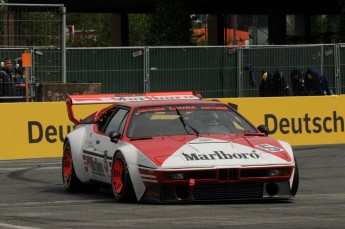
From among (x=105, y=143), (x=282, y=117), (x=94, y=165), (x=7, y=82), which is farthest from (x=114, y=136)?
(x=7, y=82)

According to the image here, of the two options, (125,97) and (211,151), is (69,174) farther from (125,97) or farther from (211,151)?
(211,151)

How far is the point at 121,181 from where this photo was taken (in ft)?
42.7

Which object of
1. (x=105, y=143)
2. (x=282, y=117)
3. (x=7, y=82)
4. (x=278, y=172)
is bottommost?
(x=278, y=172)

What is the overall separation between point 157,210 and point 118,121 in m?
2.43

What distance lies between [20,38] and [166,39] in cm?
1666

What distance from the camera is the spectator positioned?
80.9 ft

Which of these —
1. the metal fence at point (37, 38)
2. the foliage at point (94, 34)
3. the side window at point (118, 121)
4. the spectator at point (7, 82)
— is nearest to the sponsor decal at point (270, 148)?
the side window at point (118, 121)

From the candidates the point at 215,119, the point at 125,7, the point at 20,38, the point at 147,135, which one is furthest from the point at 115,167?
the point at 125,7

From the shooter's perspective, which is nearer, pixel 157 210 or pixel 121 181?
pixel 157 210

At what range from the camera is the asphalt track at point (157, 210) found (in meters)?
10.5

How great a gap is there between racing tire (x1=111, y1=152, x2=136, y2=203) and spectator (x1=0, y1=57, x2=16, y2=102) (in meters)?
11.7

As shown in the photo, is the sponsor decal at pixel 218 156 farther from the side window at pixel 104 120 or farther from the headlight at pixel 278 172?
the side window at pixel 104 120

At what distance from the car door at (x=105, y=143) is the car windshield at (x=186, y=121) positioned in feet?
0.75

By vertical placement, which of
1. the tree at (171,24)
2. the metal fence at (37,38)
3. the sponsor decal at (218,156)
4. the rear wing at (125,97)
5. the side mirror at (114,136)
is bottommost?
the sponsor decal at (218,156)
